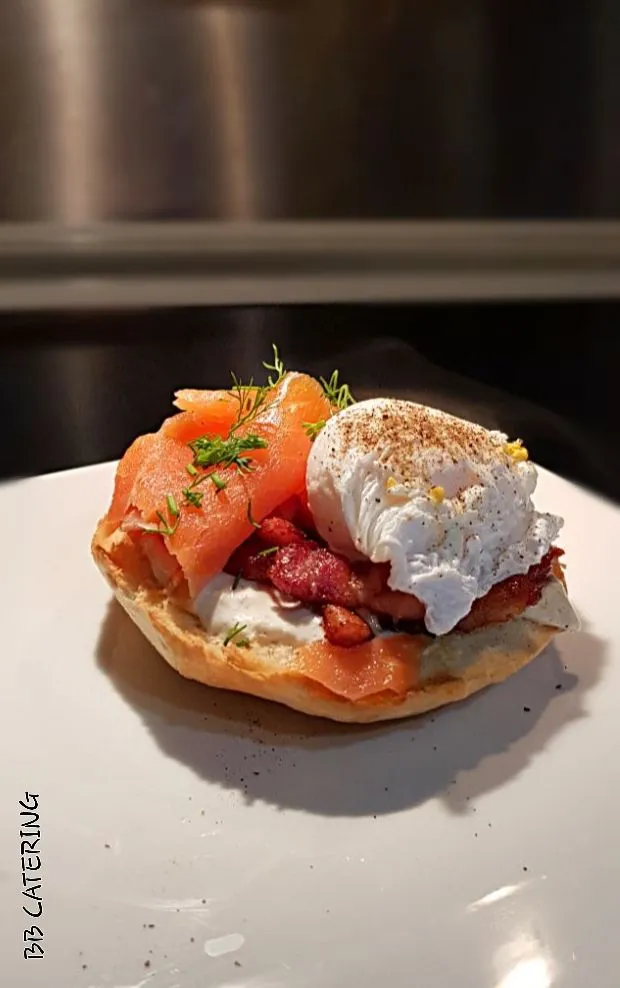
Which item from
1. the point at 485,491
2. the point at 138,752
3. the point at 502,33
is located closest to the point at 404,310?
the point at 502,33

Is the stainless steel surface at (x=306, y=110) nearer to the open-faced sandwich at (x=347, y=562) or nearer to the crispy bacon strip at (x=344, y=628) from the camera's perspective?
the open-faced sandwich at (x=347, y=562)

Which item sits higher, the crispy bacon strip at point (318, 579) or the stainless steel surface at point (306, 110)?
the stainless steel surface at point (306, 110)

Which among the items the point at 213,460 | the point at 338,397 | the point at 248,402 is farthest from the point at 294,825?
the point at 338,397

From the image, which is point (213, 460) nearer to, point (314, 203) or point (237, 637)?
point (237, 637)

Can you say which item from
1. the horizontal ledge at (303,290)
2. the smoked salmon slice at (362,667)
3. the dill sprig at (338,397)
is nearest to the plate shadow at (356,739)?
the smoked salmon slice at (362,667)

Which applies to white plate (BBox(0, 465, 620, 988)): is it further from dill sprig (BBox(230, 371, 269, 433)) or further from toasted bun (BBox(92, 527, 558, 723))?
dill sprig (BBox(230, 371, 269, 433))

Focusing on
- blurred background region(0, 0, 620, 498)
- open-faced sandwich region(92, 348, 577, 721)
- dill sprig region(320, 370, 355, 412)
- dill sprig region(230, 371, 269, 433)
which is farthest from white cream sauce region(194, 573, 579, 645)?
blurred background region(0, 0, 620, 498)
